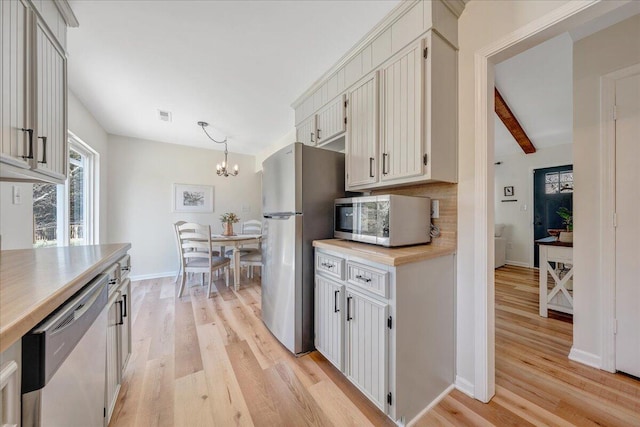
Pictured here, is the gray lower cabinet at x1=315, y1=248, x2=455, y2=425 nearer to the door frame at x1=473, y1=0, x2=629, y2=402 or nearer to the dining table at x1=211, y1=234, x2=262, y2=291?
the door frame at x1=473, y1=0, x2=629, y2=402

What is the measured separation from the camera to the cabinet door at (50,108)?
1.30 meters

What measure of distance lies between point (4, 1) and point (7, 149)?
0.64 m

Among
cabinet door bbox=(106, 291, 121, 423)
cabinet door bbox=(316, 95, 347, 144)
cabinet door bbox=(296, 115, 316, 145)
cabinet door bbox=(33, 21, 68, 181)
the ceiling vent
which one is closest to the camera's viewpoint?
cabinet door bbox=(106, 291, 121, 423)

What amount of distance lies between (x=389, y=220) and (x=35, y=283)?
1506 millimetres

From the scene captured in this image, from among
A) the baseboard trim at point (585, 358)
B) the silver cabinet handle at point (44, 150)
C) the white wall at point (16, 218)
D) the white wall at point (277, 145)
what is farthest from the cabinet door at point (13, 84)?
the baseboard trim at point (585, 358)

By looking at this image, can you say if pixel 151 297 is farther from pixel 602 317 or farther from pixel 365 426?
pixel 602 317

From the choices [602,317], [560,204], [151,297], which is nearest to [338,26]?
[602,317]

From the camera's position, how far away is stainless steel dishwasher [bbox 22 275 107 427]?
584 millimetres

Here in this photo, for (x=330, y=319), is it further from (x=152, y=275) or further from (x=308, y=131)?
(x=152, y=275)

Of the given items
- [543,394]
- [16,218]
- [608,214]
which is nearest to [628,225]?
[608,214]

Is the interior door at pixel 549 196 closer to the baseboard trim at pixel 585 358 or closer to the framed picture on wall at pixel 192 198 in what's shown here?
the baseboard trim at pixel 585 358

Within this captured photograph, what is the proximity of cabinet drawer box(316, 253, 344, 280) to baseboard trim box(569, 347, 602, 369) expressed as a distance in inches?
73.8

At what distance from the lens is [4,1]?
3.46 ft

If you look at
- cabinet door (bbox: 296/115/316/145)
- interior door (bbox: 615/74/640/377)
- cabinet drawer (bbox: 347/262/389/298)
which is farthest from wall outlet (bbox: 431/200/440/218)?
cabinet door (bbox: 296/115/316/145)
